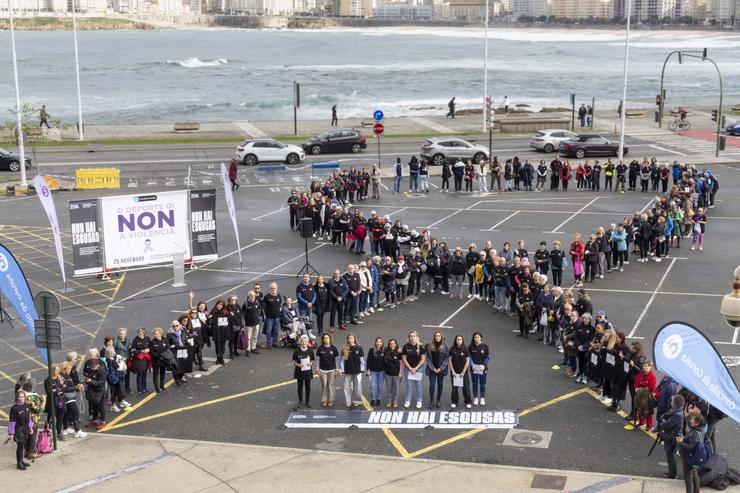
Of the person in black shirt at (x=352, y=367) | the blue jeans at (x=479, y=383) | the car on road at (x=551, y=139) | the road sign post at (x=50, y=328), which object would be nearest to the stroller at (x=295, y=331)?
the person in black shirt at (x=352, y=367)

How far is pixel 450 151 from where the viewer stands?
50.8m

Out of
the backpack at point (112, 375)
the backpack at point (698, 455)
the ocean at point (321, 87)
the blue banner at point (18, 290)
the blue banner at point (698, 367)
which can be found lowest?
the ocean at point (321, 87)

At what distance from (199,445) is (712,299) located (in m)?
15.3

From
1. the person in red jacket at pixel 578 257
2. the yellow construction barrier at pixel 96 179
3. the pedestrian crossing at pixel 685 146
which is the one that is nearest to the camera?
the person in red jacket at pixel 578 257

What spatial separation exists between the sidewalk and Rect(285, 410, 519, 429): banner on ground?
1.39m

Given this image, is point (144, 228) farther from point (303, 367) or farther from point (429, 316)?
point (303, 367)

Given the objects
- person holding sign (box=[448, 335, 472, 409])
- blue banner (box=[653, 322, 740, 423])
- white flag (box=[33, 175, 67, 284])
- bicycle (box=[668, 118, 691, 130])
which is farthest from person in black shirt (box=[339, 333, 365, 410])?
bicycle (box=[668, 118, 691, 130])

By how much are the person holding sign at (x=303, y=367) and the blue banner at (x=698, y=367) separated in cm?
683

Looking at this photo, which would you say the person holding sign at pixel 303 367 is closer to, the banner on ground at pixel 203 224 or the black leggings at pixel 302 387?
the black leggings at pixel 302 387

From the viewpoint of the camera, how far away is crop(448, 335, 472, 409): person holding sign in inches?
728

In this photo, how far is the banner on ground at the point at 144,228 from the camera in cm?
2911

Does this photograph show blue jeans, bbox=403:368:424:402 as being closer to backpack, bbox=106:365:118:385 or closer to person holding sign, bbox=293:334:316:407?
person holding sign, bbox=293:334:316:407

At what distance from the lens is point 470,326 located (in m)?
24.1

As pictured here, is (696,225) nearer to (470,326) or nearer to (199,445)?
(470,326)
